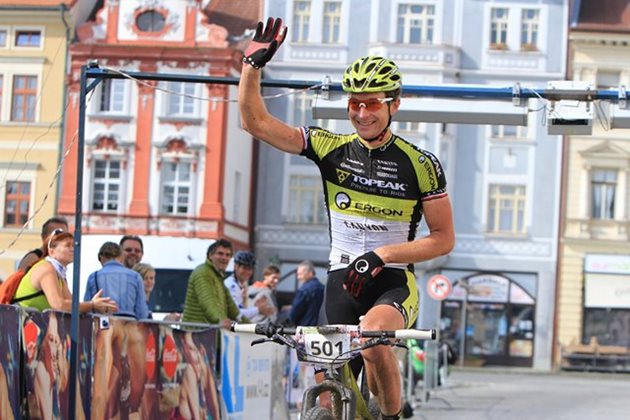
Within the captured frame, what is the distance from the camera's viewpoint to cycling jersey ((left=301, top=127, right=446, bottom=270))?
687 cm

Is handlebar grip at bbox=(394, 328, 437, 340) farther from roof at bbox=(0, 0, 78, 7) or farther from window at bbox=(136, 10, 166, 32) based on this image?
roof at bbox=(0, 0, 78, 7)

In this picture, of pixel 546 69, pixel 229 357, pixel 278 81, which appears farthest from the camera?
pixel 546 69

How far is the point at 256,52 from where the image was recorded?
22.1 ft

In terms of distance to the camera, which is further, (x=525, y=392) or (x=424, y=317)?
(x=424, y=317)

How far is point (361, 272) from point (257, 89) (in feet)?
3.44

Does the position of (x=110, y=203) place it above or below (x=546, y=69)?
below

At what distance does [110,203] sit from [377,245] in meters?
41.2

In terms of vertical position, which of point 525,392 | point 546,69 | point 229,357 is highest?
point 546,69

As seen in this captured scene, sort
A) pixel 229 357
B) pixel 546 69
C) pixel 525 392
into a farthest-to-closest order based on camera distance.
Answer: pixel 546 69 → pixel 525 392 → pixel 229 357

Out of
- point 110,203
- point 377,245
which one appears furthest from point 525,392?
point 377,245

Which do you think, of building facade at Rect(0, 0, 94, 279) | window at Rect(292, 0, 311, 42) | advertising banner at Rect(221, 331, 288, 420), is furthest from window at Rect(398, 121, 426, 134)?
advertising banner at Rect(221, 331, 288, 420)

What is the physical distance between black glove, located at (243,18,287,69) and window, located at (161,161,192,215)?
133 feet

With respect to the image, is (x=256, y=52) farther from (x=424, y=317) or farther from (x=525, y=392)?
(x=424, y=317)

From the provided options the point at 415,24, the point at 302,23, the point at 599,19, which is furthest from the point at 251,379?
the point at 599,19
